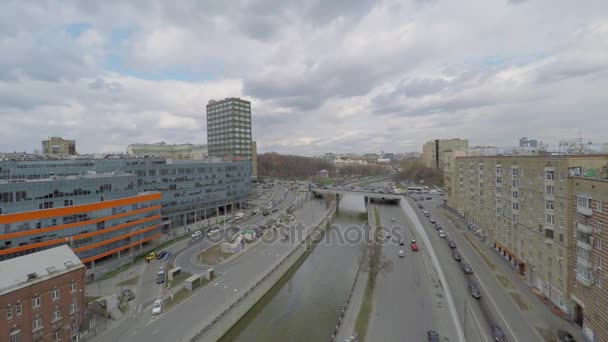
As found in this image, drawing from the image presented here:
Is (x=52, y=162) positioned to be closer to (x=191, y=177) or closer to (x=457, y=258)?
(x=191, y=177)

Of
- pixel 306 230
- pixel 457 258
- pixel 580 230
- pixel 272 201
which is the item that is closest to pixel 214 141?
pixel 272 201

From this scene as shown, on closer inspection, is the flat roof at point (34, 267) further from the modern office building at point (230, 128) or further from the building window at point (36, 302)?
the modern office building at point (230, 128)

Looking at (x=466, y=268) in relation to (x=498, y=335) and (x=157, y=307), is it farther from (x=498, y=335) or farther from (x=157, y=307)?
(x=157, y=307)

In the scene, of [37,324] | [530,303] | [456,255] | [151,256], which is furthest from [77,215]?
[530,303]

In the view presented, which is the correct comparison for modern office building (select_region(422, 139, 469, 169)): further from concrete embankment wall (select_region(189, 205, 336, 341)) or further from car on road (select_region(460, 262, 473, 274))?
concrete embankment wall (select_region(189, 205, 336, 341))

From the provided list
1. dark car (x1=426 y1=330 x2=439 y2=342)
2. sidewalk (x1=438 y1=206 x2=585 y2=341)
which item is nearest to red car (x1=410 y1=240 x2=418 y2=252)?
sidewalk (x1=438 y1=206 x2=585 y2=341)
